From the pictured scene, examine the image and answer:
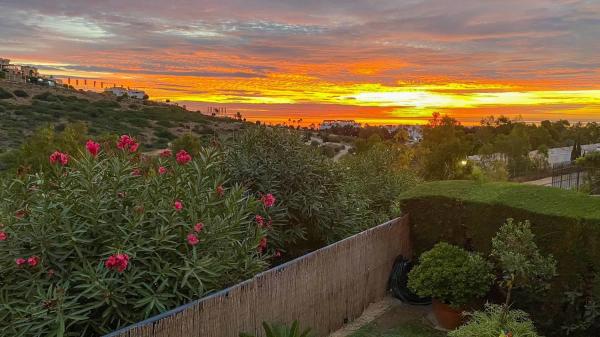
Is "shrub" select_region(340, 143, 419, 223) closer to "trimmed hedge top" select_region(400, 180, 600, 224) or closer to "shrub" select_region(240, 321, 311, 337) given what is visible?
"trimmed hedge top" select_region(400, 180, 600, 224)

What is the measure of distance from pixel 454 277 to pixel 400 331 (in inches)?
45.7

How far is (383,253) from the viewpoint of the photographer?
8797mm

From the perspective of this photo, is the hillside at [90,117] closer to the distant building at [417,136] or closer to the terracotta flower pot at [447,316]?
the distant building at [417,136]

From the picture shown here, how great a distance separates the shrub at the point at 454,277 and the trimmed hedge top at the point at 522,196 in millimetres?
991

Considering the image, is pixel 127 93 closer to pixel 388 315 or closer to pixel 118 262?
pixel 388 315

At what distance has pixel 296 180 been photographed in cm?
792

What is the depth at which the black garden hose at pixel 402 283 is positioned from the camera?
29.0 ft

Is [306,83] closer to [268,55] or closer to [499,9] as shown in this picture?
[268,55]

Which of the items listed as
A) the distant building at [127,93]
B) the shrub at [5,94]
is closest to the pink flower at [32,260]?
the shrub at [5,94]

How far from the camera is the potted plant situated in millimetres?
7590

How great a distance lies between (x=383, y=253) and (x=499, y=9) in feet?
26.9

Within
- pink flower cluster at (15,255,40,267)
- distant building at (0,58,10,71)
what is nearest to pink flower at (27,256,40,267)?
pink flower cluster at (15,255,40,267)

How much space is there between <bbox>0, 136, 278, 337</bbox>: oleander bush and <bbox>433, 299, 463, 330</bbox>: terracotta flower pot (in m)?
3.54

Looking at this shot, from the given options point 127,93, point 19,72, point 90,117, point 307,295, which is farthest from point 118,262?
point 127,93
